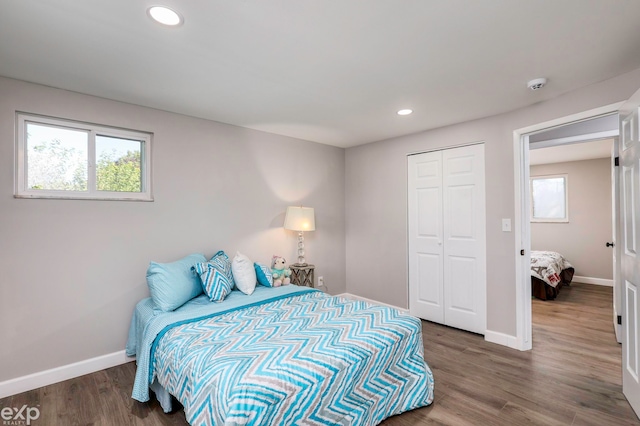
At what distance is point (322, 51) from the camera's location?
201 cm

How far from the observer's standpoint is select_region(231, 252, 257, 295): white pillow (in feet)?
9.79

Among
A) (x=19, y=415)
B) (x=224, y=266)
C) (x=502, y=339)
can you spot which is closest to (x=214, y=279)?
(x=224, y=266)

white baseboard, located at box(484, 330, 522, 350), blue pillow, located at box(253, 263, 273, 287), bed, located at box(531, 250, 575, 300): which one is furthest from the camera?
bed, located at box(531, 250, 575, 300)

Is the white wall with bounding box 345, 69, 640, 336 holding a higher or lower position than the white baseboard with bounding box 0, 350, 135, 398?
higher

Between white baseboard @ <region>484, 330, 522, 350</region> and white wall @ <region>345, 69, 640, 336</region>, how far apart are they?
0.05m

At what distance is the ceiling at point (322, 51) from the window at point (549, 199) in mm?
4516

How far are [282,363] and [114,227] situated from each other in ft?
6.89

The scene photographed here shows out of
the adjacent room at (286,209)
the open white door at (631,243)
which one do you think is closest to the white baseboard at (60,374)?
the adjacent room at (286,209)

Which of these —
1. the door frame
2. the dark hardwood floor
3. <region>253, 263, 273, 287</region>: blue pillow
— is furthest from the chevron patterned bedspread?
the door frame

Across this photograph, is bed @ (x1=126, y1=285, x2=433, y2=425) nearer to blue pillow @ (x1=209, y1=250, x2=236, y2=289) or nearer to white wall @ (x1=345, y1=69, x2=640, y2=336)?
blue pillow @ (x1=209, y1=250, x2=236, y2=289)

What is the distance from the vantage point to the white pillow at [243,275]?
2984 millimetres

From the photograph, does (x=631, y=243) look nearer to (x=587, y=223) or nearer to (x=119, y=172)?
(x=119, y=172)

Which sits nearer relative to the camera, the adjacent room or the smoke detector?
the adjacent room

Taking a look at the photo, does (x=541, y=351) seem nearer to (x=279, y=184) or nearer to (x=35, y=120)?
(x=279, y=184)
